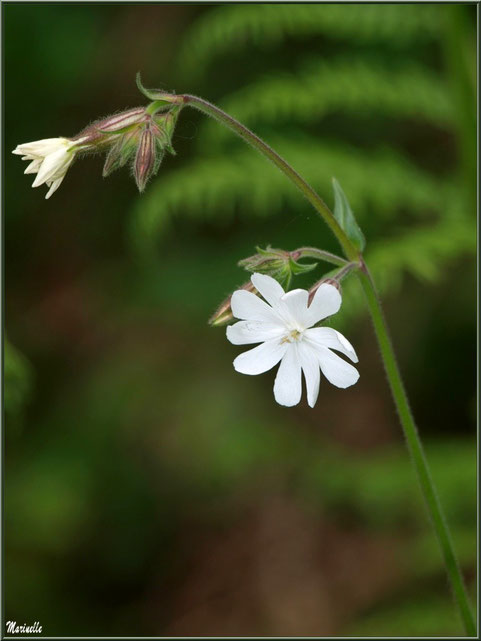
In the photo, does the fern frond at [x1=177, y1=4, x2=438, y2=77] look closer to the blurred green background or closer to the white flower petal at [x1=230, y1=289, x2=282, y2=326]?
the blurred green background

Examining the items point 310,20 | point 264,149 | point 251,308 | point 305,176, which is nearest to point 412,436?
point 251,308

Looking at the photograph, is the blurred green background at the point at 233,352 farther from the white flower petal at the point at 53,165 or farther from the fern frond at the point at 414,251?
the white flower petal at the point at 53,165

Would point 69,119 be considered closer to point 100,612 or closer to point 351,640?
point 100,612

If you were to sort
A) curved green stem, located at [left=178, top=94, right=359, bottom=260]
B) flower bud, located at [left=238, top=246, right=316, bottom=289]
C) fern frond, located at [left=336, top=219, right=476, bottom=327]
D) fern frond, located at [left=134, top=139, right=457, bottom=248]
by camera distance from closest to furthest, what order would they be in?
curved green stem, located at [left=178, top=94, right=359, bottom=260] < flower bud, located at [left=238, top=246, right=316, bottom=289] < fern frond, located at [left=336, top=219, right=476, bottom=327] < fern frond, located at [left=134, top=139, right=457, bottom=248]

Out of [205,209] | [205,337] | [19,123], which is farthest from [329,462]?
[19,123]

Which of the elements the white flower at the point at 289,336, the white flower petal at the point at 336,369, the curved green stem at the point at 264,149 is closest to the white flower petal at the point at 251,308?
the white flower at the point at 289,336

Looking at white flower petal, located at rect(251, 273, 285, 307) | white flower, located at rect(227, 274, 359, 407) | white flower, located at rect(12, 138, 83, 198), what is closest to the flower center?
white flower, located at rect(227, 274, 359, 407)

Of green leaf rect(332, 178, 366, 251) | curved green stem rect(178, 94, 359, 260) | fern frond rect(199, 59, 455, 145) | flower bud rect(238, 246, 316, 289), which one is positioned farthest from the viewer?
fern frond rect(199, 59, 455, 145)
